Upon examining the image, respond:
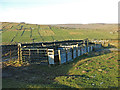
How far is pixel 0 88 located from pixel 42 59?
927 centimetres

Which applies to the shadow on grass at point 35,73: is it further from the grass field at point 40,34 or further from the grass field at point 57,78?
A: the grass field at point 40,34

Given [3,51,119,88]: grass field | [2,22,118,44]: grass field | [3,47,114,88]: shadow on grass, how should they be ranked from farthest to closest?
[2,22,118,44]: grass field < [3,47,114,88]: shadow on grass < [3,51,119,88]: grass field

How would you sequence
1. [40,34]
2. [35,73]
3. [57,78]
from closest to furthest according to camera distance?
[57,78] → [35,73] → [40,34]

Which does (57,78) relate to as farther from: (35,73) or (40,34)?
(40,34)

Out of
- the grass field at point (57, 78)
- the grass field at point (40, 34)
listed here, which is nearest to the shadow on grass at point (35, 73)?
the grass field at point (57, 78)

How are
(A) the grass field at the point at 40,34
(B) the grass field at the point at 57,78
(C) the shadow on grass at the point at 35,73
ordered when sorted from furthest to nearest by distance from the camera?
(A) the grass field at the point at 40,34 < (C) the shadow on grass at the point at 35,73 < (B) the grass field at the point at 57,78

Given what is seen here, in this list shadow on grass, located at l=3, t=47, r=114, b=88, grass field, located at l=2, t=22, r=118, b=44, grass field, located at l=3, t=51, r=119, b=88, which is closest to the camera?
grass field, located at l=3, t=51, r=119, b=88

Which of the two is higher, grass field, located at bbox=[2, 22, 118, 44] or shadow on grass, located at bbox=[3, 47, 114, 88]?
grass field, located at bbox=[2, 22, 118, 44]

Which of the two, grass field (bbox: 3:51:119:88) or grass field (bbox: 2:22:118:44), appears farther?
grass field (bbox: 2:22:118:44)

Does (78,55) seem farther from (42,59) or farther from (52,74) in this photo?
(52,74)

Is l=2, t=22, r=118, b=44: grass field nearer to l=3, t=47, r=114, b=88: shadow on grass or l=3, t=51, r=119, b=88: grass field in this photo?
l=3, t=47, r=114, b=88: shadow on grass

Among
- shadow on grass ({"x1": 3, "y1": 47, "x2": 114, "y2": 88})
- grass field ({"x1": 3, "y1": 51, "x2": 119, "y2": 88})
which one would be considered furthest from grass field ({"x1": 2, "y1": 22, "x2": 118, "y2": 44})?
grass field ({"x1": 3, "y1": 51, "x2": 119, "y2": 88})

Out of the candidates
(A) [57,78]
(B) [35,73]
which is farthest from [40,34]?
(A) [57,78]

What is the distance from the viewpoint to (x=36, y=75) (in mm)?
15336
